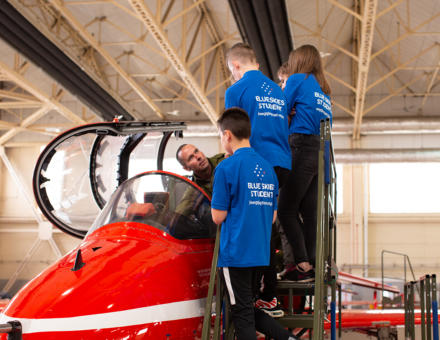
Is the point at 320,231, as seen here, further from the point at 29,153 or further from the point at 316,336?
the point at 29,153

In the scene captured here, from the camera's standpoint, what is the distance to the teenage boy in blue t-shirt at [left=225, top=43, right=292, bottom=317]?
Answer: 4.01 meters

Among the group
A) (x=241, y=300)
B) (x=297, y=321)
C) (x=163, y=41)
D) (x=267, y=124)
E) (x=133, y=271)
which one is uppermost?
(x=163, y=41)

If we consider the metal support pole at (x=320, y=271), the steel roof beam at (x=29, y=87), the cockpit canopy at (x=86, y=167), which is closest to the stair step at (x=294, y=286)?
the metal support pole at (x=320, y=271)

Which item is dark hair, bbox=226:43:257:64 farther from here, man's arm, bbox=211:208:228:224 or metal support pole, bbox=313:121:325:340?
man's arm, bbox=211:208:228:224

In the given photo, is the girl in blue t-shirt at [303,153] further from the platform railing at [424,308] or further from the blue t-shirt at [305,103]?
the platform railing at [424,308]

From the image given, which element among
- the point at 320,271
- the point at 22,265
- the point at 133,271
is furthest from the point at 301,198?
the point at 22,265

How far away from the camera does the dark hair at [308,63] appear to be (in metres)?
4.76

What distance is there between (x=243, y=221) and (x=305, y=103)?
154 cm

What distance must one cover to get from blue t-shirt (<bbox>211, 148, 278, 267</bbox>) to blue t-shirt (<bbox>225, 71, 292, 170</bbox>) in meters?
0.45

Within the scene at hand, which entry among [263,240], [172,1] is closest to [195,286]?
[263,240]

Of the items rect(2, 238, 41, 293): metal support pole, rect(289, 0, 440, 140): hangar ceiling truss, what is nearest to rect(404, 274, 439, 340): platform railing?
rect(289, 0, 440, 140): hangar ceiling truss

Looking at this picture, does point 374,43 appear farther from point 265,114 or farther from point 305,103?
point 265,114

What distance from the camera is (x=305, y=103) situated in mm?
4629

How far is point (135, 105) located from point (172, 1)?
38.8 feet
